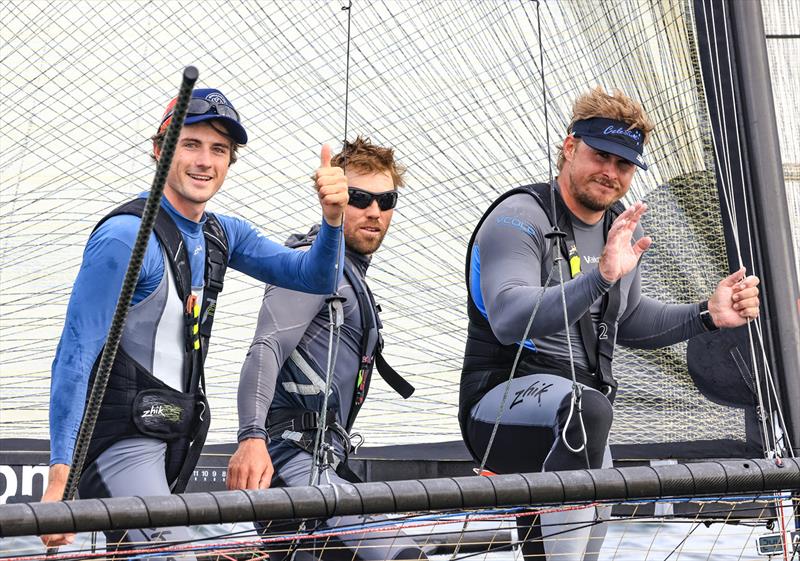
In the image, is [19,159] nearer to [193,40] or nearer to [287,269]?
[193,40]

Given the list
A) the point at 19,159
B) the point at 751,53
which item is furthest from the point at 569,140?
the point at 19,159

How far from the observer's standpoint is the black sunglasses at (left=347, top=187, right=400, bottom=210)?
2.42 m

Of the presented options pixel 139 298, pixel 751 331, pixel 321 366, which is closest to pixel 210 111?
pixel 139 298

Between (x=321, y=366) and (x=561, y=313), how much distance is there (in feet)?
1.62

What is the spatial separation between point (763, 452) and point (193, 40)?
5.67 feet

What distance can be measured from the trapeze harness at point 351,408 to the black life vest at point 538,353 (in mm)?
178

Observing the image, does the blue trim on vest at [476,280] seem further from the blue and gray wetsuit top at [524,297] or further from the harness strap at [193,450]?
the harness strap at [193,450]

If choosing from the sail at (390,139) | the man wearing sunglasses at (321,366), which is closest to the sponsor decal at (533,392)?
the man wearing sunglasses at (321,366)

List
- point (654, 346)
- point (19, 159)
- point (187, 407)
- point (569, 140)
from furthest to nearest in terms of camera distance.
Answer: point (19, 159) < point (654, 346) < point (569, 140) < point (187, 407)

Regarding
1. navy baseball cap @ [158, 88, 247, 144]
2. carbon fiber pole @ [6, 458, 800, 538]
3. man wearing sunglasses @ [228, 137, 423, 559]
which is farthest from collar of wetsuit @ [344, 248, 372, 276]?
carbon fiber pole @ [6, 458, 800, 538]

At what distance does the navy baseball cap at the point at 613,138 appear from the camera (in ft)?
7.27

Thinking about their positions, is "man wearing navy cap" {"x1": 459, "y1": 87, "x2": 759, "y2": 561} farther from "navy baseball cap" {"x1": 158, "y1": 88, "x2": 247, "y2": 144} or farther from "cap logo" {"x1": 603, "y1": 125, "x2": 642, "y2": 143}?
"navy baseball cap" {"x1": 158, "y1": 88, "x2": 247, "y2": 144}

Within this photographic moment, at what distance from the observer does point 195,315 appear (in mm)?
1955

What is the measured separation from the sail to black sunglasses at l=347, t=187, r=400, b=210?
0.72 meters
